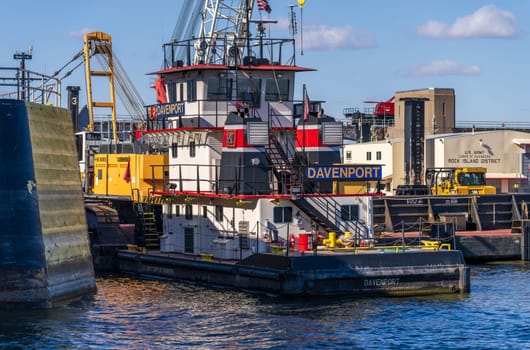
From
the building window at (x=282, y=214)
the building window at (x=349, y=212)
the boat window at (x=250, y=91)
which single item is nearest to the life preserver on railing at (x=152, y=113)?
the boat window at (x=250, y=91)

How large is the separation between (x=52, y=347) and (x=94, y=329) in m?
2.55

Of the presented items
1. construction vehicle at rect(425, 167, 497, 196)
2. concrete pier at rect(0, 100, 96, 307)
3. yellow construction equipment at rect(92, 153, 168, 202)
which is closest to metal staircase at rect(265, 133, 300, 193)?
yellow construction equipment at rect(92, 153, 168, 202)

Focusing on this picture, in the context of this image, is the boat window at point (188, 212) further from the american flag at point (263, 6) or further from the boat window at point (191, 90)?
the american flag at point (263, 6)

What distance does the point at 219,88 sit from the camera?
39.8 meters

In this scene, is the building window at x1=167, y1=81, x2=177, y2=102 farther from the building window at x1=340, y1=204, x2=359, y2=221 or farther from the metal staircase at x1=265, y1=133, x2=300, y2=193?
the building window at x1=340, y1=204, x2=359, y2=221

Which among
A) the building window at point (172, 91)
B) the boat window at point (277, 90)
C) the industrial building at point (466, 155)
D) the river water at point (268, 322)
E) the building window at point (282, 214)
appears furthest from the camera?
the industrial building at point (466, 155)

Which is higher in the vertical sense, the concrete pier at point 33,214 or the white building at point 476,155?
the white building at point 476,155

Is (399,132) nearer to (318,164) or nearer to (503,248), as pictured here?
(503,248)

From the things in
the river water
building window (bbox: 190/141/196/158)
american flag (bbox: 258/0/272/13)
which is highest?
american flag (bbox: 258/0/272/13)

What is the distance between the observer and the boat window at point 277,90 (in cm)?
4006

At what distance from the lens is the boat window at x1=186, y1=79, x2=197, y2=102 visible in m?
40.1

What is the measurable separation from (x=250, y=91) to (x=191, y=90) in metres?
2.30

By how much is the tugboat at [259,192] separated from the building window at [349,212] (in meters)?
0.05

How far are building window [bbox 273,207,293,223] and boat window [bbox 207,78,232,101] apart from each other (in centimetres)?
579
